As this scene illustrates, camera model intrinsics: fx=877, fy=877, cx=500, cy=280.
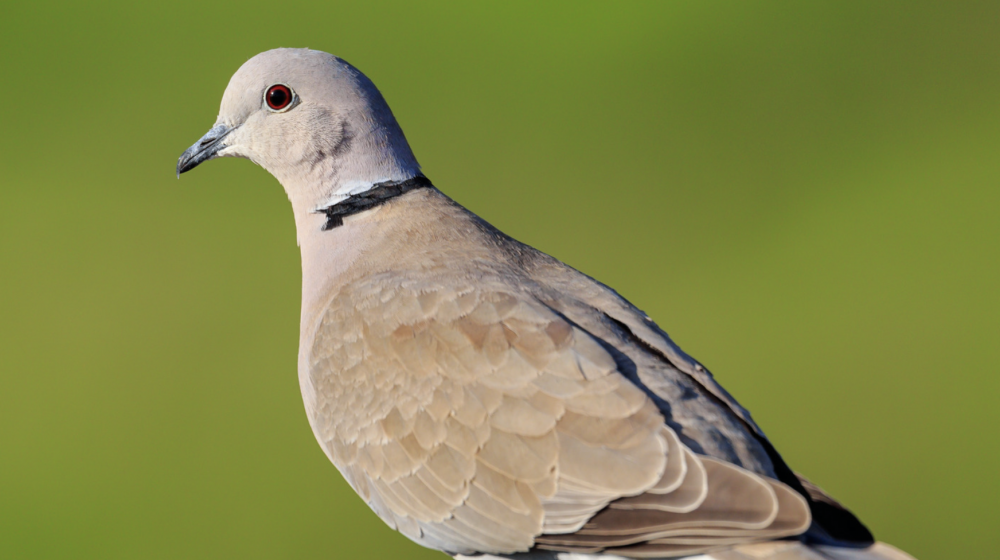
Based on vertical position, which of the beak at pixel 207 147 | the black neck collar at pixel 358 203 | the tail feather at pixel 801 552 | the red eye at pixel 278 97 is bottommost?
the tail feather at pixel 801 552

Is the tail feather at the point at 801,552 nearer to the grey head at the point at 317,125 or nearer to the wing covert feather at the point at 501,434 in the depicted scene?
the wing covert feather at the point at 501,434

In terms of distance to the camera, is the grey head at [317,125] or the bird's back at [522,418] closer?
the bird's back at [522,418]

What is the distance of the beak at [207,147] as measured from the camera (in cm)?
293

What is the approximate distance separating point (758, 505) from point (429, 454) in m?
0.83

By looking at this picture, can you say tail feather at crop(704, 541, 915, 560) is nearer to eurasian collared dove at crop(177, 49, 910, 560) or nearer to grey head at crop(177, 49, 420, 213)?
eurasian collared dove at crop(177, 49, 910, 560)

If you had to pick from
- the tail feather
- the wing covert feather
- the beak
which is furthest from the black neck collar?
the tail feather

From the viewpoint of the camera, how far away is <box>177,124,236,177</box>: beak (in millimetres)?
2928

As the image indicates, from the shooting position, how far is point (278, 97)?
2.80m

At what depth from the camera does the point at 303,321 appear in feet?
9.08

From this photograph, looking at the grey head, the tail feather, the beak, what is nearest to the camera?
the tail feather

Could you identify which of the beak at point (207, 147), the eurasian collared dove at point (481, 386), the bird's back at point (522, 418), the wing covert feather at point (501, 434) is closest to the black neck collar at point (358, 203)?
the eurasian collared dove at point (481, 386)

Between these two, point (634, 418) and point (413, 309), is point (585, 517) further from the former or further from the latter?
point (413, 309)

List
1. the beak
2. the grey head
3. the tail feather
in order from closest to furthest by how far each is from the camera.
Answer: the tail feather < the grey head < the beak

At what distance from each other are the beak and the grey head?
119mm
